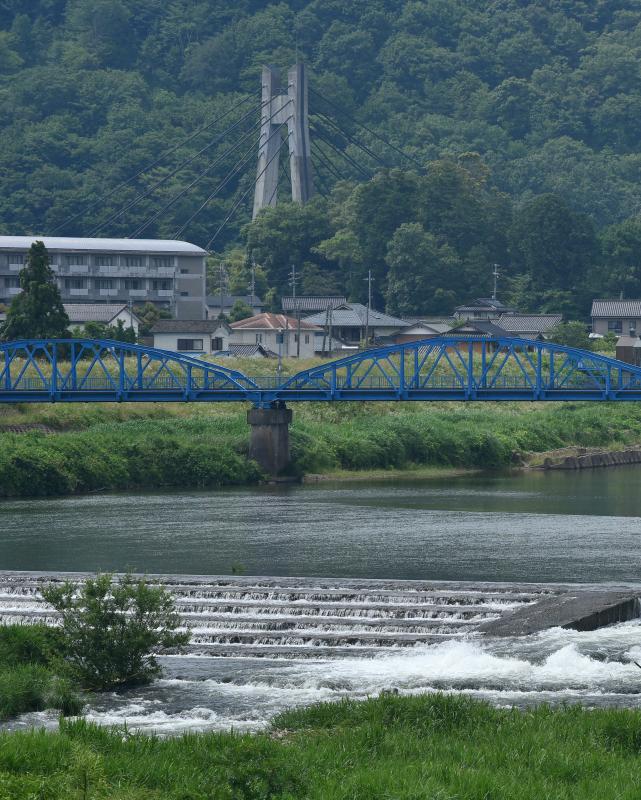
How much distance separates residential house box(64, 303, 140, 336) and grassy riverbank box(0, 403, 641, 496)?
23.6 meters

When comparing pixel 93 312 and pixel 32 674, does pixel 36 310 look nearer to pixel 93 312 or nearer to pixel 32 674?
pixel 93 312

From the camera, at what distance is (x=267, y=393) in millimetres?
69062

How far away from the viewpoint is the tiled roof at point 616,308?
109562 mm

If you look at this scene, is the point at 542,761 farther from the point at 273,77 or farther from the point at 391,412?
the point at 273,77

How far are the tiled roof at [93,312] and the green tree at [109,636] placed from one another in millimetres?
74695

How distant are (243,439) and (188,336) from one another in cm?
3045

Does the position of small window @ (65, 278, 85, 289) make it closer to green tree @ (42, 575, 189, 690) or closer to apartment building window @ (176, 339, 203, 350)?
apartment building window @ (176, 339, 203, 350)

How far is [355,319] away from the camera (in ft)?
354

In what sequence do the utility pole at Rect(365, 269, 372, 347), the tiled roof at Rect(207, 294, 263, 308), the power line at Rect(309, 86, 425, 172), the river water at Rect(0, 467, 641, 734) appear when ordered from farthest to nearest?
Answer: 1. the power line at Rect(309, 86, 425, 172)
2. the tiled roof at Rect(207, 294, 263, 308)
3. the utility pole at Rect(365, 269, 372, 347)
4. the river water at Rect(0, 467, 641, 734)

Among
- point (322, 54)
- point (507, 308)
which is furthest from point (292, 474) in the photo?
point (322, 54)

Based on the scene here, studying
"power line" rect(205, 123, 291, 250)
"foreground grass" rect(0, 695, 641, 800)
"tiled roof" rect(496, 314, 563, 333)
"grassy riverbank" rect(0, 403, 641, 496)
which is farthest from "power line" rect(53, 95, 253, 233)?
"foreground grass" rect(0, 695, 641, 800)

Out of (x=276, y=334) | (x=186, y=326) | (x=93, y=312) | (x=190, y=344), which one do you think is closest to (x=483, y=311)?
(x=276, y=334)

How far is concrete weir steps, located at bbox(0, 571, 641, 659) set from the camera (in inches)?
1151

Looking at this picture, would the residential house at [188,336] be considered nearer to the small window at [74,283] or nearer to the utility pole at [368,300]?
the utility pole at [368,300]
